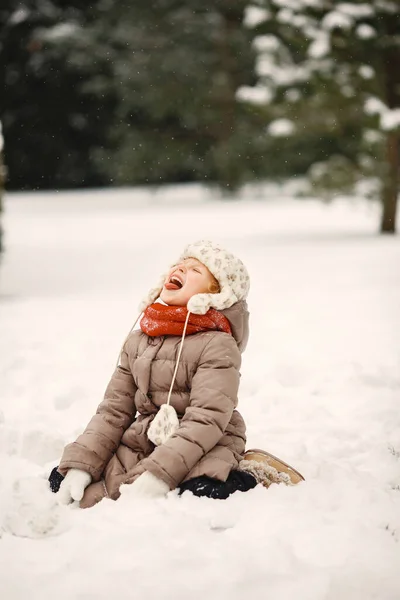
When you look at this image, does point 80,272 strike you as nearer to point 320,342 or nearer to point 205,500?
point 320,342

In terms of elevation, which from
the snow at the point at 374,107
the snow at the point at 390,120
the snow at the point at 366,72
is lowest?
the snow at the point at 390,120

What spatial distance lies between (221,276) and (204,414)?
1.89 feet

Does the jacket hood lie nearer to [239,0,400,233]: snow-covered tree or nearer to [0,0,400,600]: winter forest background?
[0,0,400,600]: winter forest background

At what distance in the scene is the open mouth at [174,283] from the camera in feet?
10.6

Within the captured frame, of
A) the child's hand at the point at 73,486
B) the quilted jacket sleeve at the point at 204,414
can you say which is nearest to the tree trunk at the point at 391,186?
the quilted jacket sleeve at the point at 204,414

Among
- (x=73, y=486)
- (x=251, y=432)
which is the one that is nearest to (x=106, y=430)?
(x=73, y=486)

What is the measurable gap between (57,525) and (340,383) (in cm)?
285

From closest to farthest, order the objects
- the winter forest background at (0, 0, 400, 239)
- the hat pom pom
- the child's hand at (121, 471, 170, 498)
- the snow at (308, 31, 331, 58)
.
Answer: the child's hand at (121, 471, 170, 498) → the hat pom pom → the snow at (308, 31, 331, 58) → the winter forest background at (0, 0, 400, 239)

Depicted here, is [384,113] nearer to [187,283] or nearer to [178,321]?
[187,283]

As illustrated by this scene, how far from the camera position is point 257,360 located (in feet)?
18.7

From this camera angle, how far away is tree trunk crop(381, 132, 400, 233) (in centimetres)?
1235

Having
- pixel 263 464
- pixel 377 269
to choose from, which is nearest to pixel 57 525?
pixel 263 464

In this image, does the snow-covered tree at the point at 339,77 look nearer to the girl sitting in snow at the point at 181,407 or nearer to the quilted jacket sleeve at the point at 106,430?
the girl sitting in snow at the point at 181,407

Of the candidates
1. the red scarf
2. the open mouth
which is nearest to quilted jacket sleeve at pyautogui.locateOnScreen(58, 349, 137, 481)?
the red scarf
